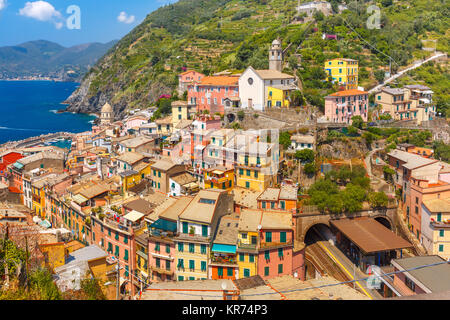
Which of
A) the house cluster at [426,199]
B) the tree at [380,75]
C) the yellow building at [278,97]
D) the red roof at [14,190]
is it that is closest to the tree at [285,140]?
the yellow building at [278,97]

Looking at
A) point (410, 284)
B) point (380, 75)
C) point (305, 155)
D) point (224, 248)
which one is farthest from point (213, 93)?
point (410, 284)

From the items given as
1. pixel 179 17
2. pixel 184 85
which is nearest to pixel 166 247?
pixel 184 85

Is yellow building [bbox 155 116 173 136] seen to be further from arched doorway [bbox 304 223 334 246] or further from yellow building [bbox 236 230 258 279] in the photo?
yellow building [bbox 236 230 258 279]

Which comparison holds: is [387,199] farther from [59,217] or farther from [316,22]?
[316,22]

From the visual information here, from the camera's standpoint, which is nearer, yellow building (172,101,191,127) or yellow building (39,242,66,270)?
yellow building (39,242,66,270)

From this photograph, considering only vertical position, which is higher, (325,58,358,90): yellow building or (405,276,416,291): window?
(325,58,358,90): yellow building

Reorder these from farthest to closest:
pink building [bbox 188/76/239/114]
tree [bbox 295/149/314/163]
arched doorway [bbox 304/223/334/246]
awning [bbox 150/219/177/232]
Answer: pink building [bbox 188/76/239/114]
tree [bbox 295/149/314/163]
arched doorway [bbox 304/223/334/246]
awning [bbox 150/219/177/232]

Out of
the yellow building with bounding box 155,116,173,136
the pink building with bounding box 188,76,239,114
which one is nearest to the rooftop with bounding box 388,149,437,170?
the pink building with bounding box 188,76,239,114
